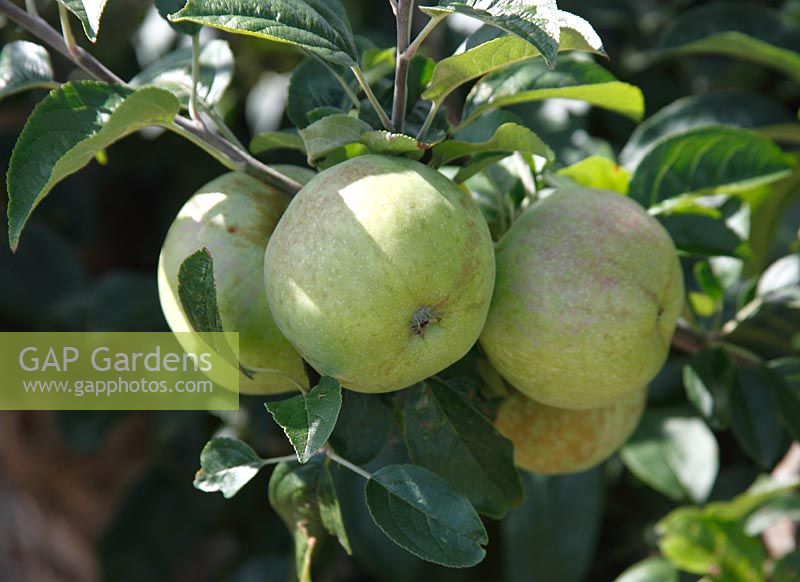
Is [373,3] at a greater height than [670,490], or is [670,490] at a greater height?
[373,3]

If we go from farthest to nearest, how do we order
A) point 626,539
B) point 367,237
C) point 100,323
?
point 626,539, point 100,323, point 367,237

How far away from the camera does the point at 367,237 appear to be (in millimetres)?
637

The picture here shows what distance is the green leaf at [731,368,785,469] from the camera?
101 centimetres

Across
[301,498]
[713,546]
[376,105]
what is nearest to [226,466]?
[301,498]

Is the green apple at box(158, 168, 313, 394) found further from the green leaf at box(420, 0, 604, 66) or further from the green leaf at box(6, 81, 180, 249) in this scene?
the green leaf at box(420, 0, 604, 66)

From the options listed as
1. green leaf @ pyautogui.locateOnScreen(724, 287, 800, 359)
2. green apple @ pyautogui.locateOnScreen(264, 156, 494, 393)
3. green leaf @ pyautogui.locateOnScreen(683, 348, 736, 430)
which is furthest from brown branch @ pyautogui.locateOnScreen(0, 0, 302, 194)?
green leaf @ pyautogui.locateOnScreen(724, 287, 800, 359)

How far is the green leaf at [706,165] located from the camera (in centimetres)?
96

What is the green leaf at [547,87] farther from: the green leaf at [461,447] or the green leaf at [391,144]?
the green leaf at [461,447]

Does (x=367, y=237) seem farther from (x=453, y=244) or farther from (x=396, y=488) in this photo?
(x=396, y=488)

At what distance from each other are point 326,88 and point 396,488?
1.27 ft

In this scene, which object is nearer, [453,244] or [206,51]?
[453,244]

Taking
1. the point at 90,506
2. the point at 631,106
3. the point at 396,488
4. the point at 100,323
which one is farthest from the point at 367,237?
the point at 90,506

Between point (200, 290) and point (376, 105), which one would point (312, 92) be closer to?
point (376, 105)

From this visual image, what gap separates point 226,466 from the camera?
718 millimetres
